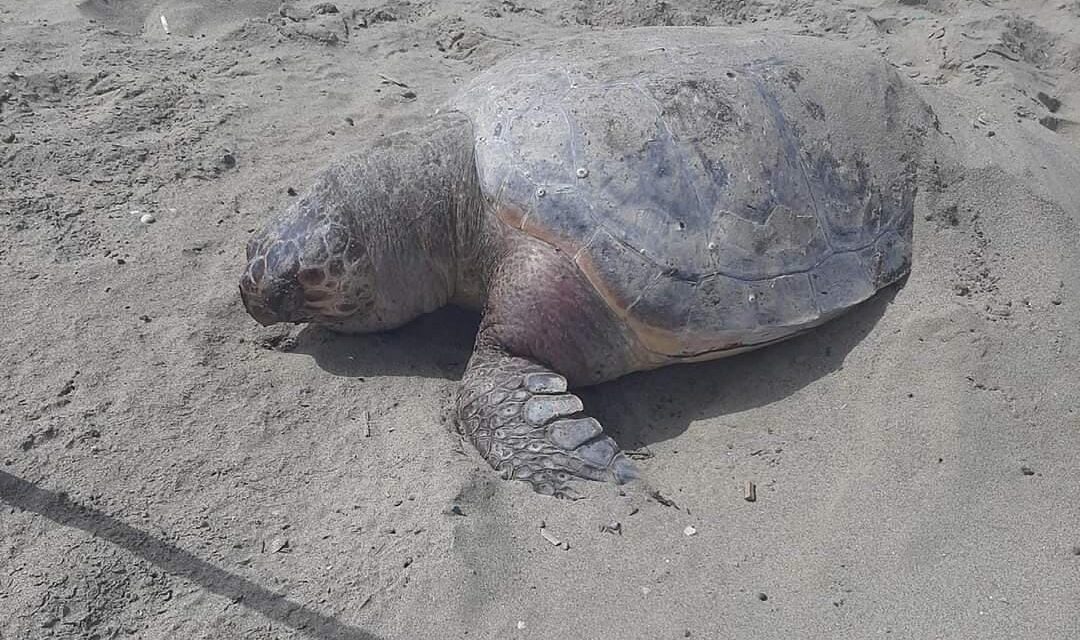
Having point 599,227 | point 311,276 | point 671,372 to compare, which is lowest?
point 671,372

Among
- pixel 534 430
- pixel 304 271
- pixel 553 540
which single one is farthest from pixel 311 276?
pixel 553 540

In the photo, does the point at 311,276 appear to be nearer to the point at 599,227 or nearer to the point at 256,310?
the point at 256,310

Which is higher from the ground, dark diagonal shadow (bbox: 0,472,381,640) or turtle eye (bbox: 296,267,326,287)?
turtle eye (bbox: 296,267,326,287)

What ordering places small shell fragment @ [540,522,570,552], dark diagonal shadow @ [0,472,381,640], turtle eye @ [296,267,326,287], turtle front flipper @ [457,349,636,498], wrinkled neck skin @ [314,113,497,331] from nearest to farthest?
dark diagonal shadow @ [0,472,381,640], small shell fragment @ [540,522,570,552], turtle front flipper @ [457,349,636,498], turtle eye @ [296,267,326,287], wrinkled neck skin @ [314,113,497,331]

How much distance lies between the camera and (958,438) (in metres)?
2.78

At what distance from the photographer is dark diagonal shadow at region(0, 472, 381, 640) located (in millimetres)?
2230

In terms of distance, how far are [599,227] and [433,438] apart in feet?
2.98

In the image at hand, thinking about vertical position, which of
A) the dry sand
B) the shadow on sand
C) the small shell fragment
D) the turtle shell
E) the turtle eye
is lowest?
the shadow on sand

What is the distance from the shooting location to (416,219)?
3348 mm

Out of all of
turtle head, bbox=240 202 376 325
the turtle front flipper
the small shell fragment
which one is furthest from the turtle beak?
the small shell fragment

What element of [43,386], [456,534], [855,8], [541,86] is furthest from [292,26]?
[456,534]

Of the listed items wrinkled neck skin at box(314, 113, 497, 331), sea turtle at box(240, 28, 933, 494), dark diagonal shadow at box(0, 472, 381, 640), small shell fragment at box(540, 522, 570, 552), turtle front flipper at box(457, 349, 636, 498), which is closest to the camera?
dark diagonal shadow at box(0, 472, 381, 640)

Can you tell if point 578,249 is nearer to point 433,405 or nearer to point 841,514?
point 433,405

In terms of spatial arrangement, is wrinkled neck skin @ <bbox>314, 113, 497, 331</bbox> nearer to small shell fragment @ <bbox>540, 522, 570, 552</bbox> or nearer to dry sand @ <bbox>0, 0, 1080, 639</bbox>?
dry sand @ <bbox>0, 0, 1080, 639</bbox>
